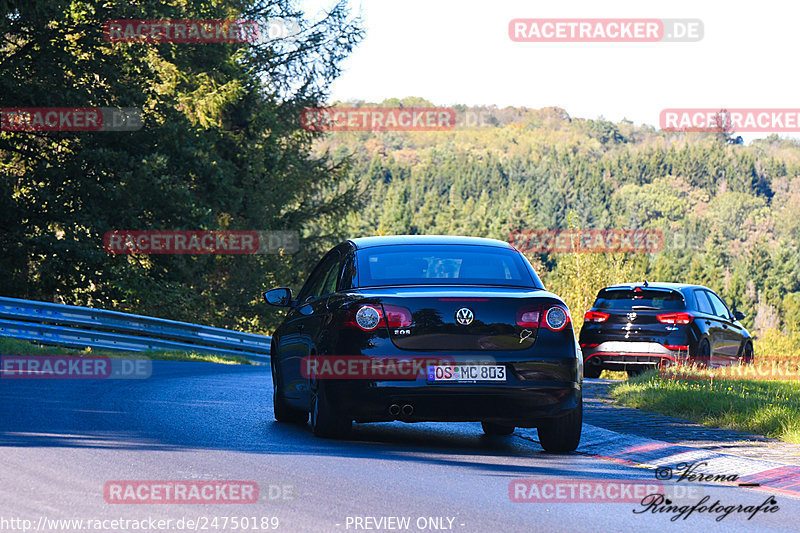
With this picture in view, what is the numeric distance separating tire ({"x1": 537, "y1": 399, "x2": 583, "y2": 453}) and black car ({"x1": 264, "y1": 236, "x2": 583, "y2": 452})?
0.01 metres

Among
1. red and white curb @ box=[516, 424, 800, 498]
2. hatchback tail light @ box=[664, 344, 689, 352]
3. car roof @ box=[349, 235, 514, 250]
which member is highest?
car roof @ box=[349, 235, 514, 250]

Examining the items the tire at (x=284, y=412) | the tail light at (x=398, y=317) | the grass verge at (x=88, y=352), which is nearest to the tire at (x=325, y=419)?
the tail light at (x=398, y=317)

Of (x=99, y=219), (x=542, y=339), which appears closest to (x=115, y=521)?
(x=542, y=339)

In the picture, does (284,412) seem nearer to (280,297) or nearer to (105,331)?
(280,297)

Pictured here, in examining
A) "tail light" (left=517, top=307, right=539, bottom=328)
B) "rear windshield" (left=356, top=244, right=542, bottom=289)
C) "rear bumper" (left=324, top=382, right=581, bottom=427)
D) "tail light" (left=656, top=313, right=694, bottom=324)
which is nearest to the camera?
"rear bumper" (left=324, top=382, right=581, bottom=427)

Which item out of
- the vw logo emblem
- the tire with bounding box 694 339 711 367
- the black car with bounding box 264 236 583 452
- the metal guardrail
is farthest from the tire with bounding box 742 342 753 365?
the vw logo emblem

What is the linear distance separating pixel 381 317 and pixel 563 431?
176 cm

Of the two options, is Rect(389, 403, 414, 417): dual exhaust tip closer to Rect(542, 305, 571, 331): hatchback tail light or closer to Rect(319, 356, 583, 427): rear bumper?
Rect(319, 356, 583, 427): rear bumper

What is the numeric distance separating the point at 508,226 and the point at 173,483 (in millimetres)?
141158

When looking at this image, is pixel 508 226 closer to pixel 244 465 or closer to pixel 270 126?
pixel 270 126

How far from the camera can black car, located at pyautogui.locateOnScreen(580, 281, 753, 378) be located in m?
18.1

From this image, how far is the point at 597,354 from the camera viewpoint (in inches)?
730

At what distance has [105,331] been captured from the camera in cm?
2206

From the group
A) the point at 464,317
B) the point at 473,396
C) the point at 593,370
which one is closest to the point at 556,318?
the point at 464,317
